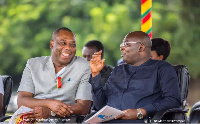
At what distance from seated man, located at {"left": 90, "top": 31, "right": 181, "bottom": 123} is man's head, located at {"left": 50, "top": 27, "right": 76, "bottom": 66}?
1.29 ft

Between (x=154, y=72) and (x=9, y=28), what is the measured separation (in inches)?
341

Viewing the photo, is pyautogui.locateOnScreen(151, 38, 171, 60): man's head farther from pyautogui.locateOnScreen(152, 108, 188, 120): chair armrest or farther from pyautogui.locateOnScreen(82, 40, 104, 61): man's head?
pyautogui.locateOnScreen(152, 108, 188, 120): chair armrest

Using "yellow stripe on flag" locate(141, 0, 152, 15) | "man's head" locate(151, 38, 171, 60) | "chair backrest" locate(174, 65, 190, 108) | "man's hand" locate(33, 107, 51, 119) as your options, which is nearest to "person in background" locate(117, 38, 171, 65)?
"man's head" locate(151, 38, 171, 60)

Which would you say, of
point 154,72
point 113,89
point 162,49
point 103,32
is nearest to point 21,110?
point 113,89

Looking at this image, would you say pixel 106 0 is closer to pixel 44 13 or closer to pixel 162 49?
pixel 44 13

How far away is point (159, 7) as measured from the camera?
1169 cm

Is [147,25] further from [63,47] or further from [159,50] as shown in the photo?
[63,47]

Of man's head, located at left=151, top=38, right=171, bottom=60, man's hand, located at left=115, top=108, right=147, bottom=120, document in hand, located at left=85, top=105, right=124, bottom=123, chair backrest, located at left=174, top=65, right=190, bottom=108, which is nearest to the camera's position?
document in hand, located at left=85, top=105, right=124, bottom=123

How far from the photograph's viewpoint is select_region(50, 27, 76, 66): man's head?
4.25 m

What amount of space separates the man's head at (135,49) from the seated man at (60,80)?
1.30ft

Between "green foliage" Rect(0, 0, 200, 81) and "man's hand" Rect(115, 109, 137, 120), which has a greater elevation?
"green foliage" Rect(0, 0, 200, 81)

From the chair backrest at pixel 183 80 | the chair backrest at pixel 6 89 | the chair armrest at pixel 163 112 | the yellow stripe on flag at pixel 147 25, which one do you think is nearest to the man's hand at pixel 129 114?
the chair armrest at pixel 163 112

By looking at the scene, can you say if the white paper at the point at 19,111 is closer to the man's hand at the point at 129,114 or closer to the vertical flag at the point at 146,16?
the man's hand at the point at 129,114

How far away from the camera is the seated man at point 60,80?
13.7ft
